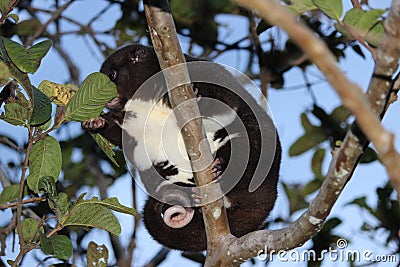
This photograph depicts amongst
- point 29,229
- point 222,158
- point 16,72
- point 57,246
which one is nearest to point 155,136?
point 222,158

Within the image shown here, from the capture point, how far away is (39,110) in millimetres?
3096

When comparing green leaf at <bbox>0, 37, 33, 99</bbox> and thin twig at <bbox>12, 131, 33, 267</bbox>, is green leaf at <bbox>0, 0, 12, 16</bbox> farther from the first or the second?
thin twig at <bbox>12, 131, 33, 267</bbox>

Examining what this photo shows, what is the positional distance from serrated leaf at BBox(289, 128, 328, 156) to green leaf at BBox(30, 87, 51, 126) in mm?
2469

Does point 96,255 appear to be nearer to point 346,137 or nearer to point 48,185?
point 48,185

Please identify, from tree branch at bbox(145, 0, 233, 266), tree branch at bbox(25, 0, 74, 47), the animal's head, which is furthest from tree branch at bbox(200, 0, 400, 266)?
tree branch at bbox(25, 0, 74, 47)

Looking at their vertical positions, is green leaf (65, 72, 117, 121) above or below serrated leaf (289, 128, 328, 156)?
above

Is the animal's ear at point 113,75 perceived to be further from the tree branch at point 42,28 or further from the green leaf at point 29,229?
the green leaf at point 29,229

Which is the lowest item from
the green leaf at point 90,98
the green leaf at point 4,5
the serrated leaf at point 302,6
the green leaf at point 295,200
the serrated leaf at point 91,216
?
the green leaf at point 295,200

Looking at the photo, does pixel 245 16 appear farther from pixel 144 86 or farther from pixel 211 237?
pixel 211 237

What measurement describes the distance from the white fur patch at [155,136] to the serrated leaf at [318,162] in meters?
1.53

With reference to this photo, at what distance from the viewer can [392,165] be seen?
132 cm

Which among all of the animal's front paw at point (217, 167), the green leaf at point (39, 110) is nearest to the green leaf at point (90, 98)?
the green leaf at point (39, 110)

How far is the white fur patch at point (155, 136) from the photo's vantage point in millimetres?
4262

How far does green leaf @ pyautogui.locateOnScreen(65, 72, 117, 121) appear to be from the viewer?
319cm
